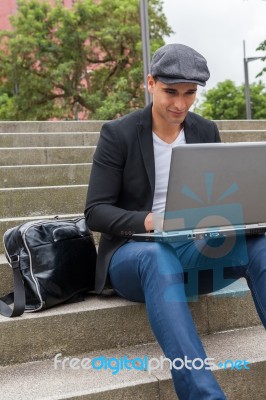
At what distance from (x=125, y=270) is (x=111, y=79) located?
19109 mm

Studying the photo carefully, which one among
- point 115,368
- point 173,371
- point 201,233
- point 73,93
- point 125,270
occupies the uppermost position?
point 73,93

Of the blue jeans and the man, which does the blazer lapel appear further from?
the blue jeans

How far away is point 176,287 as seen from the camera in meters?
2.04

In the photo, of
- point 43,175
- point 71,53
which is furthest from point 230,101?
point 43,175

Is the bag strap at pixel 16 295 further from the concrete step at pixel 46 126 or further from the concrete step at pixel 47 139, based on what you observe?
the concrete step at pixel 46 126

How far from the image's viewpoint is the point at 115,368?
236 cm

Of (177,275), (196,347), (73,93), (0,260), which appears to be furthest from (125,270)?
(73,93)

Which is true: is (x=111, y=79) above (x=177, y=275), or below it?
above

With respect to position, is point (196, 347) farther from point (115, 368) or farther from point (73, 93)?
point (73, 93)

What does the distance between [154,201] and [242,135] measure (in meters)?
4.19

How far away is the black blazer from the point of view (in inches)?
94.8

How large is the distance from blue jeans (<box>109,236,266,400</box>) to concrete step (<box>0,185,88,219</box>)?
151 centimetres

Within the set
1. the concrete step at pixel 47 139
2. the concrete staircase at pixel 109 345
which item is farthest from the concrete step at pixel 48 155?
the concrete staircase at pixel 109 345

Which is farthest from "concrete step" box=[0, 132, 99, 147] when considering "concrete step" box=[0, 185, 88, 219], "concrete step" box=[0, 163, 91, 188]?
"concrete step" box=[0, 185, 88, 219]
